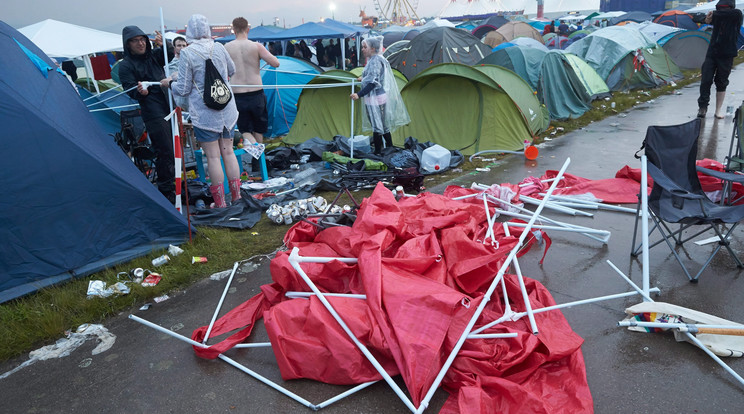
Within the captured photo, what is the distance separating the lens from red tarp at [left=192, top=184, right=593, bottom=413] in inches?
91.2

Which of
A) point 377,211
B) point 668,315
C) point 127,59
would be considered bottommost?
point 668,315

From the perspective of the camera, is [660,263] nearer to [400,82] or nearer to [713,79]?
[400,82]

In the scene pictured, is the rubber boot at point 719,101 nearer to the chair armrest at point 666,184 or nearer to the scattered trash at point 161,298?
the chair armrest at point 666,184

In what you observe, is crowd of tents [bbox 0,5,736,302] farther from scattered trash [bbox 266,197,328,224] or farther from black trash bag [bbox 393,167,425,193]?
black trash bag [bbox 393,167,425,193]

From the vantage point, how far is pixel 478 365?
7.93 ft

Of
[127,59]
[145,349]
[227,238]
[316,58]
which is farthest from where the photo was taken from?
[316,58]

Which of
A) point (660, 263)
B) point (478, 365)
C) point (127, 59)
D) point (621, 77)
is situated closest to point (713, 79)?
point (621, 77)

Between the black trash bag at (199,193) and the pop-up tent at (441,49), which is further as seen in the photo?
the pop-up tent at (441,49)

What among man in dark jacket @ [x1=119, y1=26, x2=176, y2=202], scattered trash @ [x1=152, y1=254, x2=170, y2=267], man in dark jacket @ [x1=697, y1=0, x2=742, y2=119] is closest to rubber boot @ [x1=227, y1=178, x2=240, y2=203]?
man in dark jacket @ [x1=119, y1=26, x2=176, y2=202]

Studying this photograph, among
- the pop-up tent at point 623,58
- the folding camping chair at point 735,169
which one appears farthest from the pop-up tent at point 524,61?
the folding camping chair at point 735,169

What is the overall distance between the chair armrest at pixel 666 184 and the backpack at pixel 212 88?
4.08 m

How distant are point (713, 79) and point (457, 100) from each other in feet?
17.1

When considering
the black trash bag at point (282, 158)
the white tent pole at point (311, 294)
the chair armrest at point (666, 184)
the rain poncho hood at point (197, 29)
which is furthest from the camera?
the black trash bag at point (282, 158)

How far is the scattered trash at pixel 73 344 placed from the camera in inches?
117
